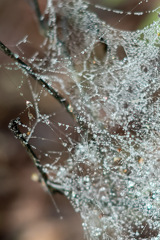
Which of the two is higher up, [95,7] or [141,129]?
[95,7]

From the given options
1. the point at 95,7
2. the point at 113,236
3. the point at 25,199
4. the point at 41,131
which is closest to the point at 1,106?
the point at 41,131

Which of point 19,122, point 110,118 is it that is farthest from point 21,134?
point 110,118

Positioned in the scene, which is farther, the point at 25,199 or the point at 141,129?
the point at 25,199

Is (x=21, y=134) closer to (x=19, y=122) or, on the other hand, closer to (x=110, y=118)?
(x=19, y=122)

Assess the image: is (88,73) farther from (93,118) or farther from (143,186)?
(143,186)

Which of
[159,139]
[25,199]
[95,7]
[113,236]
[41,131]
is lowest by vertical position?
[113,236]

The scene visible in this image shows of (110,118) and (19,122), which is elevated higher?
(19,122)

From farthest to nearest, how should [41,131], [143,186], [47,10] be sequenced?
1. [41,131]
2. [47,10]
3. [143,186]

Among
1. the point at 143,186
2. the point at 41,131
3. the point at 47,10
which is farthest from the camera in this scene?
the point at 41,131
